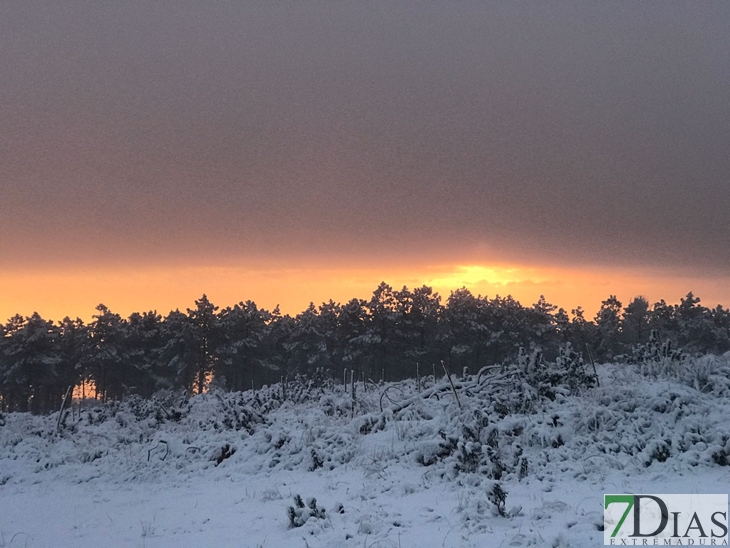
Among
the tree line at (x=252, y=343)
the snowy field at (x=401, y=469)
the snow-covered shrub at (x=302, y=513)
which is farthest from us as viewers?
the tree line at (x=252, y=343)

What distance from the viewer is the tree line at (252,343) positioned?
53625mm

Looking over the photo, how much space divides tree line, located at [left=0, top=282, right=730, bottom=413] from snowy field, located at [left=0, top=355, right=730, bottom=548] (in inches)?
1476

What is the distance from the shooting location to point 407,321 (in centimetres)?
5478

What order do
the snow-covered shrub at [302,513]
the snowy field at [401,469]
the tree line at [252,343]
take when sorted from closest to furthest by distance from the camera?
the snowy field at [401,469] → the snow-covered shrub at [302,513] → the tree line at [252,343]

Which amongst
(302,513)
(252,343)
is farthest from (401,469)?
(252,343)

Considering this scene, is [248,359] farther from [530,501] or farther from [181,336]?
[530,501]

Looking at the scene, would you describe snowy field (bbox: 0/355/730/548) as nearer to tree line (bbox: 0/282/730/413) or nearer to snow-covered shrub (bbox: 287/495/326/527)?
snow-covered shrub (bbox: 287/495/326/527)

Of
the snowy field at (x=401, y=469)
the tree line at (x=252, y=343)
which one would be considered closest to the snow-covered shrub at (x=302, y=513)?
the snowy field at (x=401, y=469)

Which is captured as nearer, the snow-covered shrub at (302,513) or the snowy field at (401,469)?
the snowy field at (401,469)

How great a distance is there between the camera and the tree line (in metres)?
53.6

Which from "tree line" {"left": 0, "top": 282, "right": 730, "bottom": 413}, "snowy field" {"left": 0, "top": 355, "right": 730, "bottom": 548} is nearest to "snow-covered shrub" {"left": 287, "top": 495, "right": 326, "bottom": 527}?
"snowy field" {"left": 0, "top": 355, "right": 730, "bottom": 548}

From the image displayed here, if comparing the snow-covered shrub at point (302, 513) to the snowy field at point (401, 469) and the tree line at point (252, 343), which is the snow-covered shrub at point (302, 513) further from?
the tree line at point (252, 343)

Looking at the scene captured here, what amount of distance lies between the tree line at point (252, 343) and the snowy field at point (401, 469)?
37500 millimetres

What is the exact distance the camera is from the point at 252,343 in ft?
180
